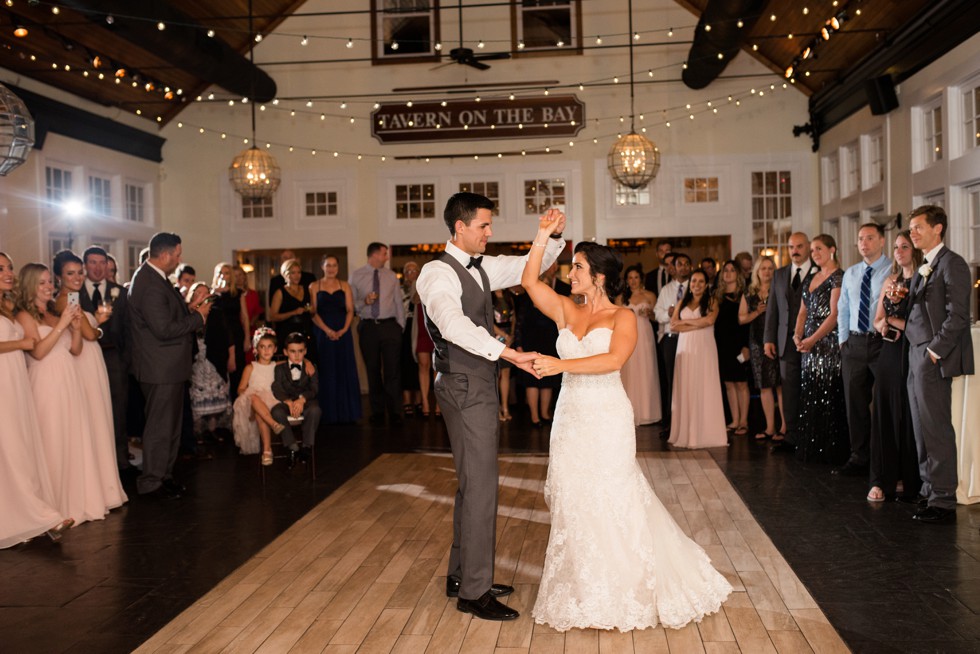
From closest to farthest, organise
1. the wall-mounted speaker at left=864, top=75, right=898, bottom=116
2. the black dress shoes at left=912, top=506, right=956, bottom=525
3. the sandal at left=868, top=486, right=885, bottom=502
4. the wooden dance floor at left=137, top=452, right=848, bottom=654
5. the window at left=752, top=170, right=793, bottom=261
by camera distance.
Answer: the wooden dance floor at left=137, top=452, right=848, bottom=654
the black dress shoes at left=912, top=506, right=956, bottom=525
the sandal at left=868, top=486, right=885, bottom=502
the wall-mounted speaker at left=864, top=75, right=898, bottom=116
the window at left=752, top=170, right=793, bottom=261

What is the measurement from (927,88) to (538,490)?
5033 millimetres

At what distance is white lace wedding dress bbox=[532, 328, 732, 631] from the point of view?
3.66 m

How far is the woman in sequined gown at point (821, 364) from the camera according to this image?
6.79m

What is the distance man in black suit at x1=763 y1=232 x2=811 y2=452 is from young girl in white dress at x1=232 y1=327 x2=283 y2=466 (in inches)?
152

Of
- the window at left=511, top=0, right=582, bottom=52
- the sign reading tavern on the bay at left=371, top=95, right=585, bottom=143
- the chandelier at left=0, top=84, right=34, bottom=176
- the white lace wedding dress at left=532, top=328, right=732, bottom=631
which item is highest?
the window at left=511, top=0, right=582, bottom=52

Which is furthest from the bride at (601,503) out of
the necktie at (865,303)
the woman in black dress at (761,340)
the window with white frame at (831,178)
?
the window with white frame at (831,178)

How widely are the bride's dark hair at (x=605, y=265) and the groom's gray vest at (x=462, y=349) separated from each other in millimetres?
431

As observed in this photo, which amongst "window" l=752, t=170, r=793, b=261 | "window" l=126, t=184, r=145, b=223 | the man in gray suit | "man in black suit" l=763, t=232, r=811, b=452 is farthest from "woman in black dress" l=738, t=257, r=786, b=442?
"window" l=126, t=184, r=145, b=223

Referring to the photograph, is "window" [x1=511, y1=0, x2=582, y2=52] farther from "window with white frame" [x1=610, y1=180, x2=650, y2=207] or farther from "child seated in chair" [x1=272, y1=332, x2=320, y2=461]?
"child seated in chair" [x1=272, y1=332, x2=320, y2=461]

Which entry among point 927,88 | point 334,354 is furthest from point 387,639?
point 927,88

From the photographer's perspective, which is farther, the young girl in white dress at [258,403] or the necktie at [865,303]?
the young girl in white dress at [258,403]

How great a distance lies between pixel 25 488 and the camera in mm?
5141

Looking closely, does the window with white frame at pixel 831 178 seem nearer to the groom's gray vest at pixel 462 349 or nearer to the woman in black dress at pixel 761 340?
the woman in black dress at pixel 761 340

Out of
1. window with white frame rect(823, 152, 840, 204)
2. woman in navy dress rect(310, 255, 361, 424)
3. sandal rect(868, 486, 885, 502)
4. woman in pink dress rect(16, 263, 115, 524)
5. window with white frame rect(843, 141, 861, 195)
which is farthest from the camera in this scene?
window with white frame rect(823, 152, 840, 204)
